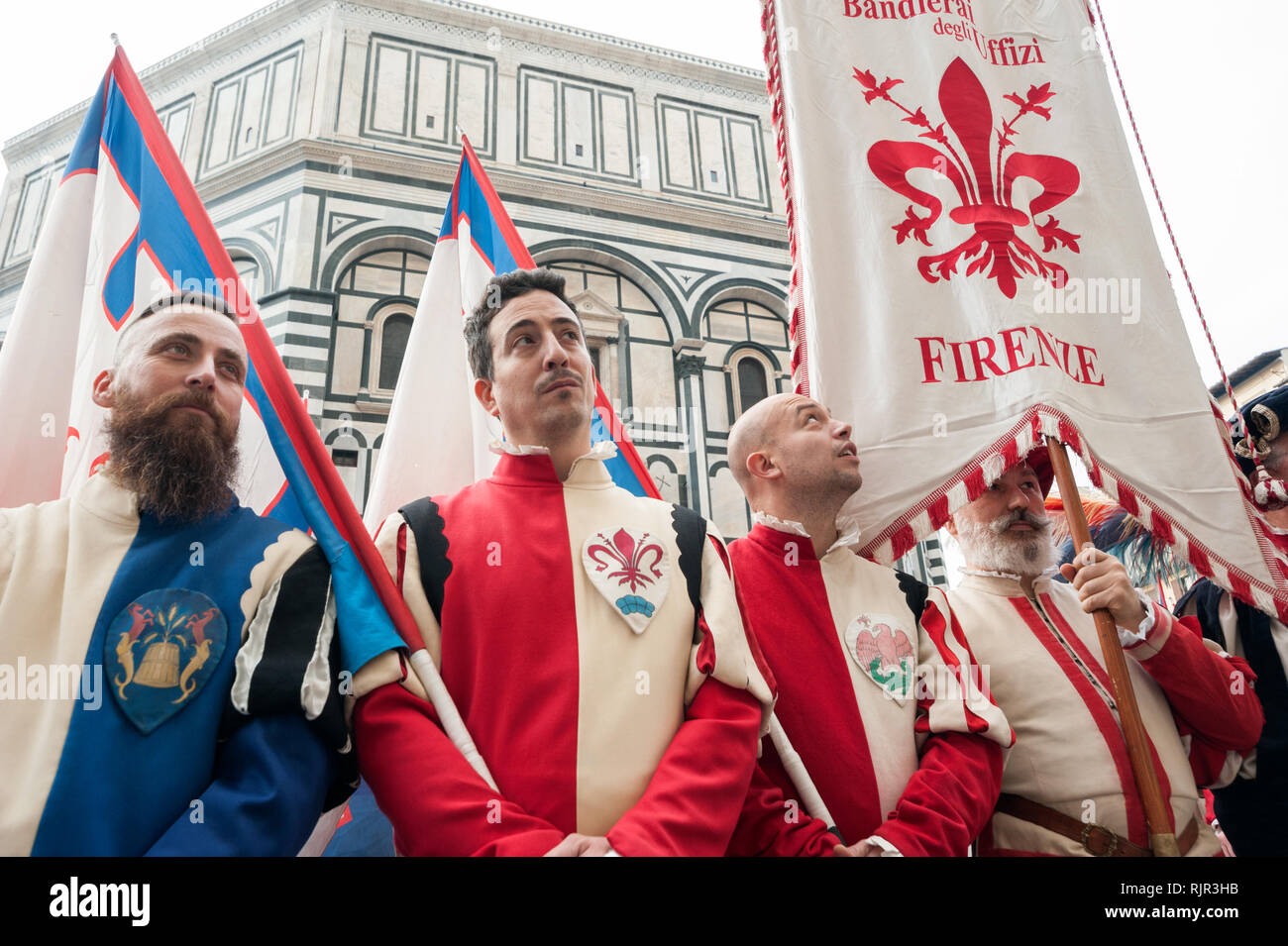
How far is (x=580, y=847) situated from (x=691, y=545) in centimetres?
75

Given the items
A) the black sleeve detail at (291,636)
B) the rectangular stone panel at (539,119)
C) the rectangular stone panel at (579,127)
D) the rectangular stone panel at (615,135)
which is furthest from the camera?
the rectangular stone panel at (615,135)

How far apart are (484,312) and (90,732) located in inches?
53.4

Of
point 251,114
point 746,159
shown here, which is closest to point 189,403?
point 251,114

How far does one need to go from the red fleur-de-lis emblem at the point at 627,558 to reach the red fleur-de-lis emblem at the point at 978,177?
58.5 inches

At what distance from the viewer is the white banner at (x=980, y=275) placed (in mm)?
2354

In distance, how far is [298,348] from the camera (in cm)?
806

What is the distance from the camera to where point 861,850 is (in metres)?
1.58

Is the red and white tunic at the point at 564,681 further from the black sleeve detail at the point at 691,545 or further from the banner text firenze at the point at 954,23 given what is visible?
the banner text firenze at the point at 954,23

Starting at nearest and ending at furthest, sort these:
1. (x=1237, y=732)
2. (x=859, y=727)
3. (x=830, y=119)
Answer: (x=859, y=727)
(x=1237, y=732)
(x=830, y=119)

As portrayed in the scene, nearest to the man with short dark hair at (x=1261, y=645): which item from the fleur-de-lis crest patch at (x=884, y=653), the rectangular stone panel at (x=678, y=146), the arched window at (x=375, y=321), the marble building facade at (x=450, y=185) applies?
the fleur-de-lis crest patch at (x=884, y=653)

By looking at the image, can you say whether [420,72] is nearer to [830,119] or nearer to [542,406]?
[830,119]

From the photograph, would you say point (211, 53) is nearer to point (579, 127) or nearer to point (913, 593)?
point (579, 127)

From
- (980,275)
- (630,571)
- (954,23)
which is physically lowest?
(630,571)

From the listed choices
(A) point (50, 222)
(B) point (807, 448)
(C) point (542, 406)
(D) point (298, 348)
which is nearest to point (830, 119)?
(B) point (807, 448)
